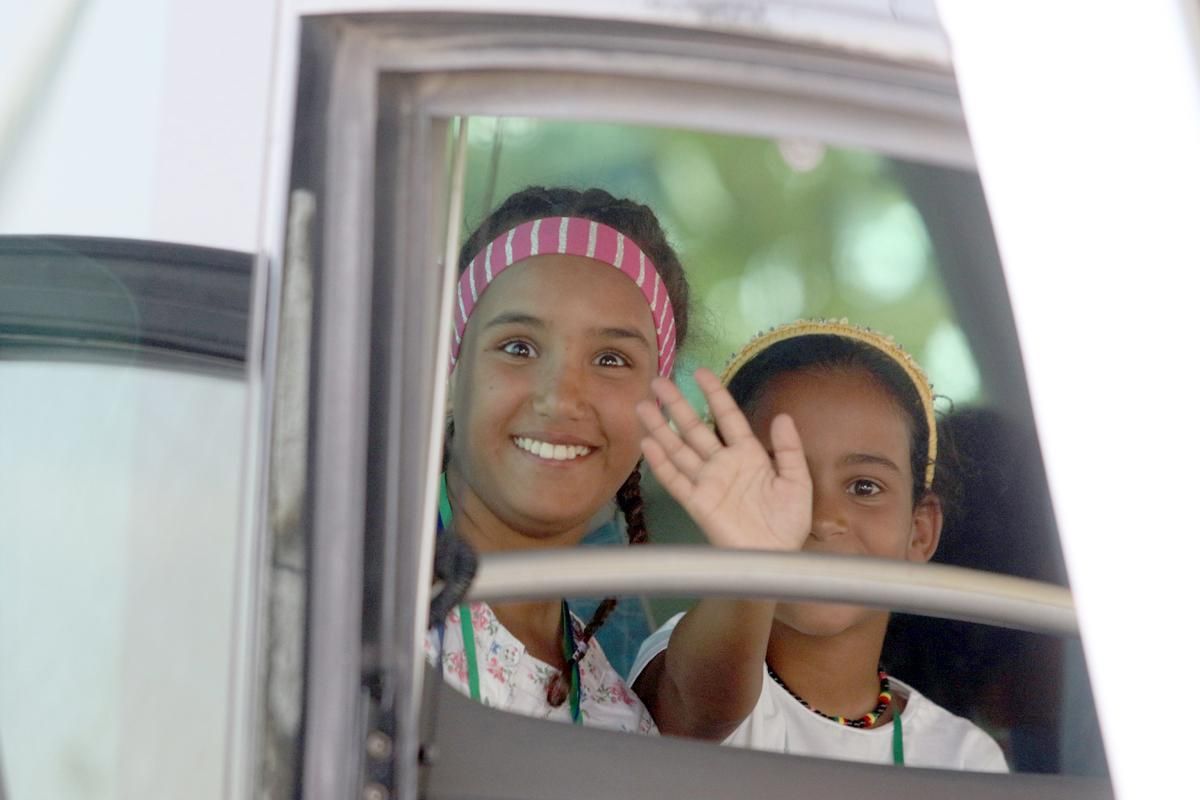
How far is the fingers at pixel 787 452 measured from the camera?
5.13ft

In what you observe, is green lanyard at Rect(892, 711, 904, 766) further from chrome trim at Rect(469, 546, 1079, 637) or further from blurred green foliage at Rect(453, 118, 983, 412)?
chrome trim at Rect(469, 546, 1079, 637)

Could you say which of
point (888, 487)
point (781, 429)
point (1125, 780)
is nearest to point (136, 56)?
point (1125, 780)

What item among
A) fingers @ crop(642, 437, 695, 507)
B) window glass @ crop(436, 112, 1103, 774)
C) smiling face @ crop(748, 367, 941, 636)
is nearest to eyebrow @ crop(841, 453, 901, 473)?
smiling face @ crop(748, 367, 941, 636)

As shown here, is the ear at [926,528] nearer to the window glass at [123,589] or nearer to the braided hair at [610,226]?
the braided hair at [610,226]

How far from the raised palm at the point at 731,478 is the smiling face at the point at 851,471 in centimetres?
23

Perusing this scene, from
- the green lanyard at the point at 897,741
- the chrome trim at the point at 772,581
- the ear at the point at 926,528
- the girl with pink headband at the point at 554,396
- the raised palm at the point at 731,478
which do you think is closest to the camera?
the chrome trim at the point at 772,581

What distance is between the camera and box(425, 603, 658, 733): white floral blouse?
4.65 feet

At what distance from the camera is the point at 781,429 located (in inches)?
Result: 65.7

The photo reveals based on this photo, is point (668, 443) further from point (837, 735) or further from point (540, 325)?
point (837, 735)

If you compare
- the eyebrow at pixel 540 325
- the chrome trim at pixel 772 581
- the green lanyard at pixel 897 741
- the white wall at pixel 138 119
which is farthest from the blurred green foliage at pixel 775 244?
the white wall at pixel 138 119

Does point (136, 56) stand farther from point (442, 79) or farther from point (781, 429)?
point (781, 429)

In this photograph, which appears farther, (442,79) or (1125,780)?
(442,79)

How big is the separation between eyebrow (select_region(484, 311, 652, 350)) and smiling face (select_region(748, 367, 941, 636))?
0.19m

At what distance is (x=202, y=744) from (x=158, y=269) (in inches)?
13.6
